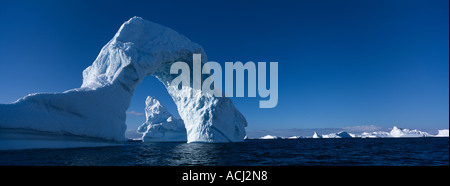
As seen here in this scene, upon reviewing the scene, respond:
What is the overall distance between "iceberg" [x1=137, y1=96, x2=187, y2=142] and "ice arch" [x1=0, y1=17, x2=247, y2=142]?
22.5 meters

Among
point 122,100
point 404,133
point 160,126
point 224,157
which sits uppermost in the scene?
point 122,100

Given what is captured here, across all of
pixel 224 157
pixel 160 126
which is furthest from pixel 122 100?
pixel 160 126

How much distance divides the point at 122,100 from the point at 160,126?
35849 mm

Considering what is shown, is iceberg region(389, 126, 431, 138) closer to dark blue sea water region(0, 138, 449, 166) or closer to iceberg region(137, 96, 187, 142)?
iceberg region(137, 96, 187, 142)

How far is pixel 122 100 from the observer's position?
2327 cm

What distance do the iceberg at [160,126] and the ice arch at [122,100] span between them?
2247cm

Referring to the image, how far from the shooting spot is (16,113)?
1531cm

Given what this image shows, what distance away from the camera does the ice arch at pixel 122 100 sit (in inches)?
667

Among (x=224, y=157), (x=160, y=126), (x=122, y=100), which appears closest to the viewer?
(x=224, y=157)

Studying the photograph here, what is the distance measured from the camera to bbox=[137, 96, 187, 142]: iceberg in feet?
190

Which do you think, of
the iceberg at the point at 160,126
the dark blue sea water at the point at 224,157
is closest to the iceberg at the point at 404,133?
the iceberg at the point at 160,126

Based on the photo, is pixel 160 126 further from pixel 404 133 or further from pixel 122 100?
pixel 404 133

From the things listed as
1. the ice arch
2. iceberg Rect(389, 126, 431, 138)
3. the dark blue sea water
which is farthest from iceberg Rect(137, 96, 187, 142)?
iceberg Rect(389, 126, 431, 138)
